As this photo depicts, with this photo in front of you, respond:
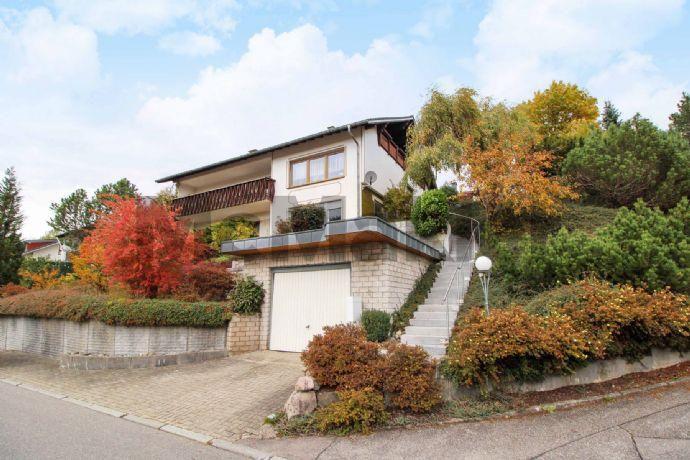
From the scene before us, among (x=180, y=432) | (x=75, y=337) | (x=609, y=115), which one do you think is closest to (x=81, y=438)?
(x=180, y=432)

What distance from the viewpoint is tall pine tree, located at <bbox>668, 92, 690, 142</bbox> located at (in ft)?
63.0

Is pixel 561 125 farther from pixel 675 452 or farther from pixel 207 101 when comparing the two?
pixel 675 452

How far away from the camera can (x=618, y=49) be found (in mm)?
8148

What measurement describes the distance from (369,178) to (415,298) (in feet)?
23.1

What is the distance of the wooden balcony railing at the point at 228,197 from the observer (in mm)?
17172

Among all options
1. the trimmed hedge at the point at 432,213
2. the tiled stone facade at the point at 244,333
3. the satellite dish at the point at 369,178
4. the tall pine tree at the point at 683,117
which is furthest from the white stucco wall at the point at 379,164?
the tall pine tree at the point at 683,117

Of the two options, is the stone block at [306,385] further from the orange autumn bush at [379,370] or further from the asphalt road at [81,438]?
the asphalt road at [81,438]

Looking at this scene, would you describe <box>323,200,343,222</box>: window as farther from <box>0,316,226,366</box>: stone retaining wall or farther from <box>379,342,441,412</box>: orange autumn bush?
<box>379,342,441,412</box>: orange autumn bush

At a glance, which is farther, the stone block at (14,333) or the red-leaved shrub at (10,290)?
the red-leaved shrub at (10,290)

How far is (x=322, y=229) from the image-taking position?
9602 millimetres

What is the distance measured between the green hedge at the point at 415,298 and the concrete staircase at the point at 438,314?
122mm

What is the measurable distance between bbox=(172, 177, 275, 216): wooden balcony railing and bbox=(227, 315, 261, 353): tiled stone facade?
773 centimetres

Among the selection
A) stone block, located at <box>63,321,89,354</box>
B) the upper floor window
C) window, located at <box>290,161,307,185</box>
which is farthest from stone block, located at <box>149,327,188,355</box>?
window, located at <box>290,161,307,185</box>

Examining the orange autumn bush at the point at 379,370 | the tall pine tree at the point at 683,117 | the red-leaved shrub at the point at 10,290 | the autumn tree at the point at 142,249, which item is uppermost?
the tall pine tree at the point at 683,117
